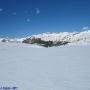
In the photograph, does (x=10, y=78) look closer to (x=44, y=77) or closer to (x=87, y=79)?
(x=44, y=77)

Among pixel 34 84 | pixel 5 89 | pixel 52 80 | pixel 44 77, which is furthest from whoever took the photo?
pixel 44 77

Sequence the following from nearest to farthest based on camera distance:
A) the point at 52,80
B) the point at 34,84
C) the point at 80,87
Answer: the point at 80,87
the point at 34,84
the point at 52,80

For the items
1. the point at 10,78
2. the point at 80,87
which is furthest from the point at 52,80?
the point at 10,78

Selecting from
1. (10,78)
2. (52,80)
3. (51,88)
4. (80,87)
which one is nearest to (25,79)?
(10,78)

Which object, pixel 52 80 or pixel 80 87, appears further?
Result: pixel 52 80

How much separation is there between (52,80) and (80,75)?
89cm

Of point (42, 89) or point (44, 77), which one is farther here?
point (44, 77)

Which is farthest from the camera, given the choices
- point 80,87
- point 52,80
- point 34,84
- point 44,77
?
point 44,77

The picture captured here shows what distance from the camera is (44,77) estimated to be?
444 centimetres

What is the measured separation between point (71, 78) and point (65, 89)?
0.88 meters

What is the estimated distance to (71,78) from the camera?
14.1ft

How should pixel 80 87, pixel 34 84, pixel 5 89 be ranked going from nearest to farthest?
pixel 5 89 < pixel 80 87 < pixel 34 84

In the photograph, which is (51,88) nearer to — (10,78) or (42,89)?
(42,89)

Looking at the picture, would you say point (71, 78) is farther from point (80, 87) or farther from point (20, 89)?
point (20, 89)
